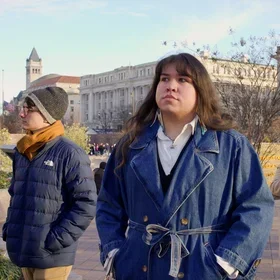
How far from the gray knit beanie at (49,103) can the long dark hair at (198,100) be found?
111 cm

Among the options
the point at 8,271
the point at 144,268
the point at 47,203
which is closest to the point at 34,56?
the point at 8,271

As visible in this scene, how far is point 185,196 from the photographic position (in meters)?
2.17

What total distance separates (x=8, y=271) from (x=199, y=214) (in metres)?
2.70

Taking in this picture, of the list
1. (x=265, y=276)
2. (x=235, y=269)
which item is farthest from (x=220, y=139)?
(x=265, y=276)

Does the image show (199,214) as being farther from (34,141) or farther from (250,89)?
(250,89)

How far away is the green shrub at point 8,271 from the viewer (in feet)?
14.2

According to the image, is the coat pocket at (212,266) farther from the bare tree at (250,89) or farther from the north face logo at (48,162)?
the bare tree at (250,89)

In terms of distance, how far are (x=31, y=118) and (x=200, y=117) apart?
150 centimetres

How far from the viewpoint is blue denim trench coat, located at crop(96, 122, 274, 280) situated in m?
2.13

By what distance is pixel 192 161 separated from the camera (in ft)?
7.30

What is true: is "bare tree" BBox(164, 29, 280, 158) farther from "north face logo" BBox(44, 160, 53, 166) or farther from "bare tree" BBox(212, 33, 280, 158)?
"north face logo" BBox(44, 160, 53, 166)

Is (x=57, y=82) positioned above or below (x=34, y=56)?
below

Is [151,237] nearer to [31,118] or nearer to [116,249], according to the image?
[116,249]

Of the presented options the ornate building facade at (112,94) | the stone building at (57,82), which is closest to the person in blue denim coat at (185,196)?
the ornate building facade at (112,94)
